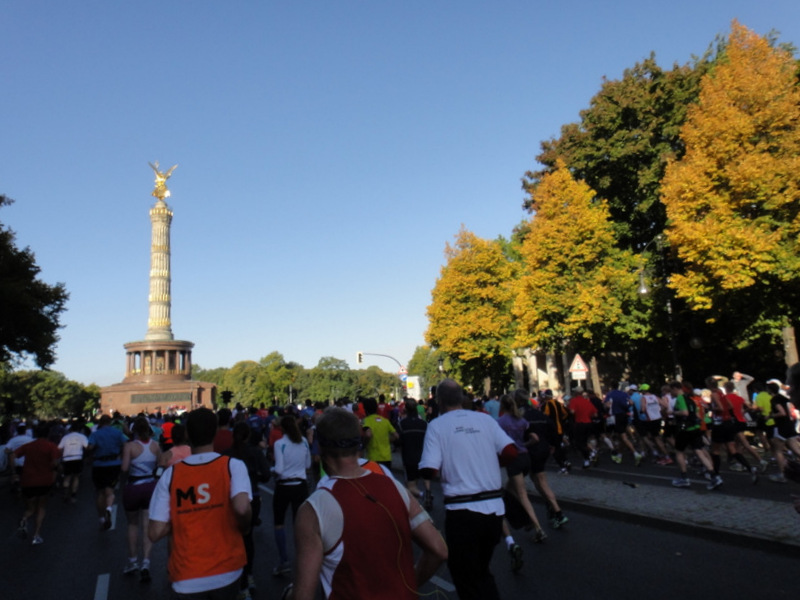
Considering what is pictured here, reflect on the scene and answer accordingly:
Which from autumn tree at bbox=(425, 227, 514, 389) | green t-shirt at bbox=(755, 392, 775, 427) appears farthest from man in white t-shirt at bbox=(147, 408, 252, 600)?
autumn tree at bbox=(425, 227, 514, 389)

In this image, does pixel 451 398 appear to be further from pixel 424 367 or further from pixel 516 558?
pixel 424 367

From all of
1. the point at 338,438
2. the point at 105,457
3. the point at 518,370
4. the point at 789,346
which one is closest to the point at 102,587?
the point at 105,457

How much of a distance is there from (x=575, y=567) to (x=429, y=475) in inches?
112

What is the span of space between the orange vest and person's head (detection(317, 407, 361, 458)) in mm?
1391

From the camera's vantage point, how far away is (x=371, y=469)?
9.79 feet

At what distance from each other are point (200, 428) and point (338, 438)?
1634mm

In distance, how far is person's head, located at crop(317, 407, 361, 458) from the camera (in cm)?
280

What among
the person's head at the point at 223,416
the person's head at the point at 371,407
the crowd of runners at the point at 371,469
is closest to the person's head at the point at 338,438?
the crowd of runners at the point at 371,469

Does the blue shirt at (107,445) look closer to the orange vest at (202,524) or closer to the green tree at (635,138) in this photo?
the orange vest at (202,524)

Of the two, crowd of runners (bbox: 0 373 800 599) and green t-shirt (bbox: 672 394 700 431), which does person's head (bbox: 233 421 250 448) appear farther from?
green t-shirt (bbox: 672 394 700 431)

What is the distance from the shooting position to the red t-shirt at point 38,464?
10.5 metres

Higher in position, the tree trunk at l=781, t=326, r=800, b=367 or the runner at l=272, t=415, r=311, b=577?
the tree trunk at l=781, t=326, r=800, b=367

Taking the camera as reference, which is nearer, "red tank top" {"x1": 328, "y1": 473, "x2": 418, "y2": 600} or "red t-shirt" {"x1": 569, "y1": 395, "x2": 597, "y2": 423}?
"red tank top" {"x1": 328, "y1": 473, "x2": 418, "y2": 600}

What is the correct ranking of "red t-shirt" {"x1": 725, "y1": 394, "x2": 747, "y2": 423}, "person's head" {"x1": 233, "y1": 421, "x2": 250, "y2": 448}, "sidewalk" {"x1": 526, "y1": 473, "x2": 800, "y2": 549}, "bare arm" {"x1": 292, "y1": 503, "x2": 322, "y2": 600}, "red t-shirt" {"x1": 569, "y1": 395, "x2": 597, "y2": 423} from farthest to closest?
"red t-shirt" {"x1": 569, "y1": 395, "x2": 597, "y2": 423} < "red t-shirt" {"x1": 725, "y1": 394, "x2": 747, "y2": 423} < "sidewalk" {"x1": 526, "y1": 473, "x2": 800, "y2": 549} < "person's head" {"x1": 233, "y1": 421, "x2": 250, "y2": 448} < "bare arm" {"x1": 292, "y1": 503, "x2": 322, "y2": 600}
